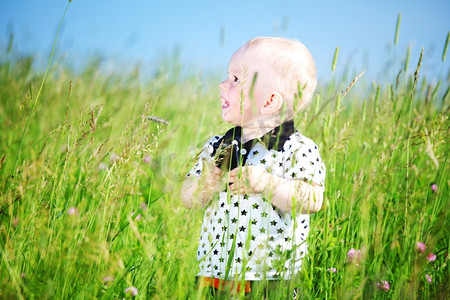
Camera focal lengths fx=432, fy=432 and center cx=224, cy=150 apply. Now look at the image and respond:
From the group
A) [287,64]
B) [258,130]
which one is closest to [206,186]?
[258,130]

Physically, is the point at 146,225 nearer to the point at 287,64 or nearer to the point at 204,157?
the point at 204,157

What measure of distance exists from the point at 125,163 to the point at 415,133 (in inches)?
42.3

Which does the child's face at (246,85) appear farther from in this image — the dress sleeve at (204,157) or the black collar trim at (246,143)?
the dress sleeve at (204,157)

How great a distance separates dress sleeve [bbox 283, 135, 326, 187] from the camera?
1558 mm

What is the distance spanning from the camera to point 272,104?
1.62 m

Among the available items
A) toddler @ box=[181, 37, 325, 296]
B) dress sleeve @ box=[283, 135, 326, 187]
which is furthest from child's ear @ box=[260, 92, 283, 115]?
dress sleeve @ box=[283, 135, 326, 187]

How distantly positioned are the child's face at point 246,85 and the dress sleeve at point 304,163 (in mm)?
183

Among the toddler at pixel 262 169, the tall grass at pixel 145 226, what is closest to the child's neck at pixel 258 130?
the toddler at pixel 262 169

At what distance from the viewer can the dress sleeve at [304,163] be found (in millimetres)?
1558

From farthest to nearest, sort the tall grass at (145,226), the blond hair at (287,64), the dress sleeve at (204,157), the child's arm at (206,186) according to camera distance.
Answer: the dress sleeve at (204,157)
the blond hair at (287,64)
the child's arm at (206,186)
the tall grass at (145,226)

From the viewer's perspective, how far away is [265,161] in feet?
5.32

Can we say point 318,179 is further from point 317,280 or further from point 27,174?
point 27,174

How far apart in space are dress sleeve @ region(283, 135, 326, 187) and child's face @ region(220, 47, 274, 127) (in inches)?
7.2

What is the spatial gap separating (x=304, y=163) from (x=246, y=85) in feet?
1.18
